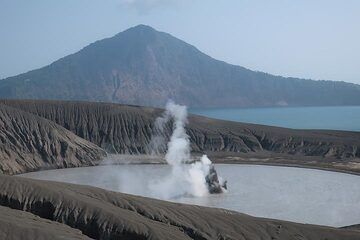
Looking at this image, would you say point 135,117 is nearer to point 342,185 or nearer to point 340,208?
point 342,185

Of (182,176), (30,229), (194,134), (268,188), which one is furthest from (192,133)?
(30,229)

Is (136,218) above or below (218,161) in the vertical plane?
above

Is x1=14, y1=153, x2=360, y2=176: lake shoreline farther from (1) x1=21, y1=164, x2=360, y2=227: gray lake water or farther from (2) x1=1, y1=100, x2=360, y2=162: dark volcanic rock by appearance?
(2) x1=1, y1=100, x2=360, y2=162: dark volcanic rock

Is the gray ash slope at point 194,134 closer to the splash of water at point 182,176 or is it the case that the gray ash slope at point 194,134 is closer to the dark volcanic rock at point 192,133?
the dark volcanic rock at point 192,133

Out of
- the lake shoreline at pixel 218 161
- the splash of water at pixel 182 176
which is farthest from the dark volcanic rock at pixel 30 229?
the lake shoreline at pixel 218 161

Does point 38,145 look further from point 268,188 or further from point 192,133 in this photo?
point 268,188

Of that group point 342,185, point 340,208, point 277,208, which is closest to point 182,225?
point 277,208

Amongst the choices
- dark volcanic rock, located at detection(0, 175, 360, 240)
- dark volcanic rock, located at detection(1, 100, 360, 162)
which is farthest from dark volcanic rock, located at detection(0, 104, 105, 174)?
dark volcanic rock, located at detection(0, 175, 360, 240)
